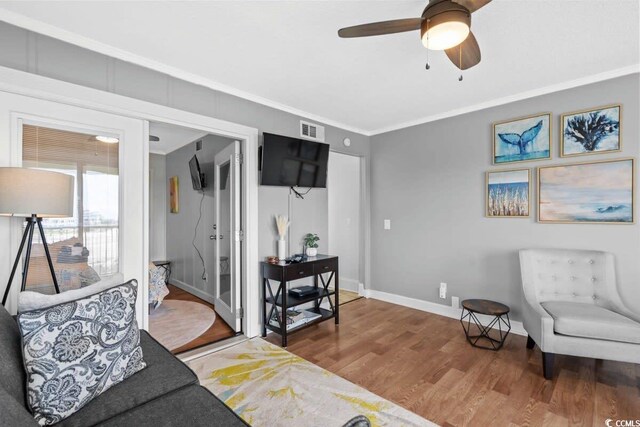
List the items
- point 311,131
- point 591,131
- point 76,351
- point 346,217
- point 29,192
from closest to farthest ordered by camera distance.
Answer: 1. point 76,351
2. point 29,192
3. point 591,131
4. point 311,131
5. point 346,217

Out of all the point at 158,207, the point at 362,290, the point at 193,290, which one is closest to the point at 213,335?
the point at 193,290

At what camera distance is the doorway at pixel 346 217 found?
480 centimetres

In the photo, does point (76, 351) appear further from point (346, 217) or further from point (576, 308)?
point (346, 217)

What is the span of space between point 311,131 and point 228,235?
1577mm

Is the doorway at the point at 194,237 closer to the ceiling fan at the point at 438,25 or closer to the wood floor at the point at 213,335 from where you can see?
the wood floor at the point at 213,335

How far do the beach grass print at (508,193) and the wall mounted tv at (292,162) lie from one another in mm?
1873

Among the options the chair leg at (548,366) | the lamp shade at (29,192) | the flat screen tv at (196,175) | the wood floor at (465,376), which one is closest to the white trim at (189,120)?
the wood floor at (465,376)

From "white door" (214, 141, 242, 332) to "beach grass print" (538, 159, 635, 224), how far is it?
3042 mm

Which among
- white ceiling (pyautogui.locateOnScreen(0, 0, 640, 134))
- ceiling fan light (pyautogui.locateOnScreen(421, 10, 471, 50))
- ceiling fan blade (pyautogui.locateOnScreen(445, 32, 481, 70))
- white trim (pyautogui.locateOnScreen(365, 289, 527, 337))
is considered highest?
white ceiling (pyautogui.locateOnScreen(0, 0, 640, 134))

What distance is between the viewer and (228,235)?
3.53 meters

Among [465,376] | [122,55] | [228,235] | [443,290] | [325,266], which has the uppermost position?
[122,55]

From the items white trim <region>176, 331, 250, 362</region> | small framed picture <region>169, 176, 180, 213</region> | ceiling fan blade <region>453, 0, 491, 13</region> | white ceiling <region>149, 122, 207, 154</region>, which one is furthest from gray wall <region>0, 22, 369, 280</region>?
small framed picture <region>169, 176, 180, 213</region>

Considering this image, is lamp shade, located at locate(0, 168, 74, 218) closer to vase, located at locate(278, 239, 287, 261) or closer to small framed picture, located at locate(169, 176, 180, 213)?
vase, located at locate(278, 239, 287, 261)

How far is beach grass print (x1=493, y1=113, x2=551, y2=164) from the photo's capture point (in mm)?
2998
